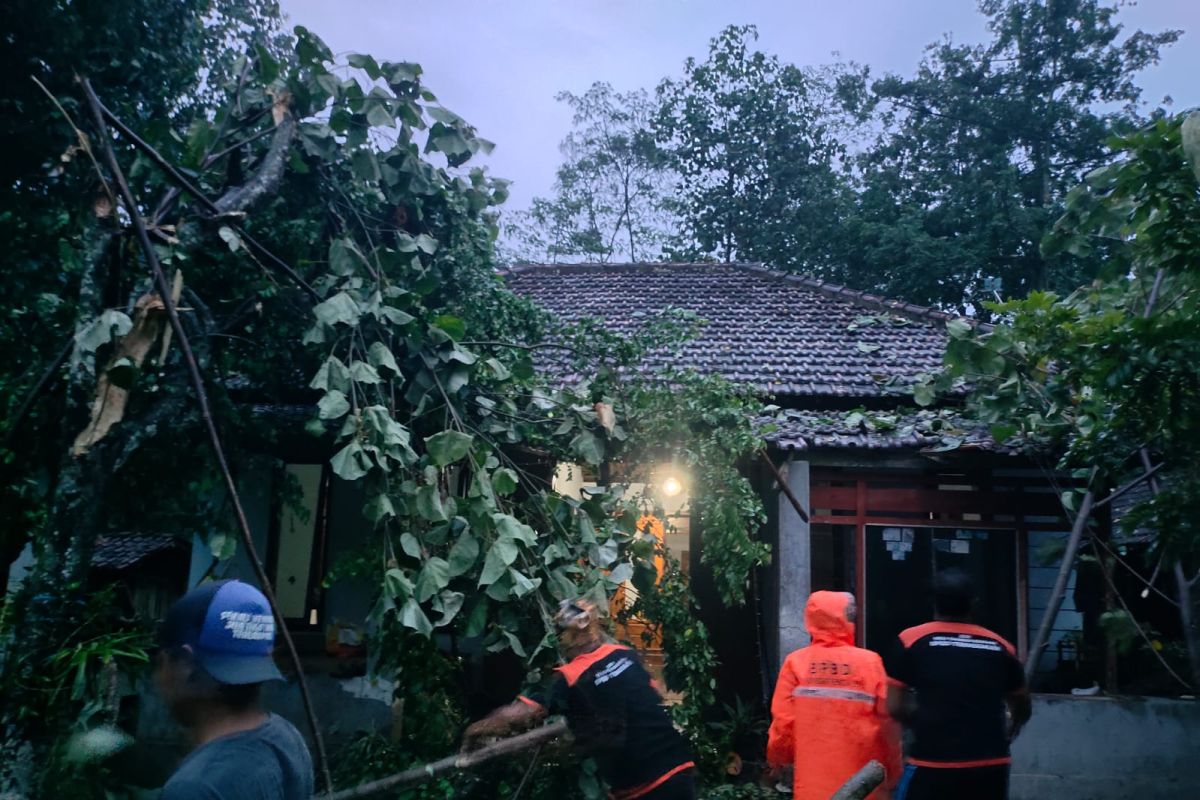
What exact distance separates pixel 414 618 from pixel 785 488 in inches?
161

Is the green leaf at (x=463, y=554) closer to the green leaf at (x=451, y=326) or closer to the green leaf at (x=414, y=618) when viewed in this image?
the green leaf at (x=414, y=618)

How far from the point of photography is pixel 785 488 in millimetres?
8078

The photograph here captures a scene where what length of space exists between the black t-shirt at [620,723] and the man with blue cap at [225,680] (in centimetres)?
208

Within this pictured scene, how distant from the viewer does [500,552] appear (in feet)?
17.6

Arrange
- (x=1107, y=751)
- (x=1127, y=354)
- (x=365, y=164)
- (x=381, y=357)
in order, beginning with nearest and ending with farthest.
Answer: (x=1127, y=354), (x=381, y=357), (x=365, y=164), (x=1107, y=751)

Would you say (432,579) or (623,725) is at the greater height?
(432,579)

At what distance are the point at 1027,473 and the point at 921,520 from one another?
44.4 inches

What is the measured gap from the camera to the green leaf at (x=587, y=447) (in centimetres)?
653

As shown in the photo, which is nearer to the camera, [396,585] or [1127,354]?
[1127,354]

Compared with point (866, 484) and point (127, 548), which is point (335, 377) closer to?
point (866, 484)

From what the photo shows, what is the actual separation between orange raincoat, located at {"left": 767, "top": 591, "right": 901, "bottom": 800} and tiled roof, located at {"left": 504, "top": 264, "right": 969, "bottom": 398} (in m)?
4.43

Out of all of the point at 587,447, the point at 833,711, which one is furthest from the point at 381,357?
the point at 833,711

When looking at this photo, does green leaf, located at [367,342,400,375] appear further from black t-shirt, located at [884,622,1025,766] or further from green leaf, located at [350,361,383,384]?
black t-shirt, located at [884,622,1025,766]

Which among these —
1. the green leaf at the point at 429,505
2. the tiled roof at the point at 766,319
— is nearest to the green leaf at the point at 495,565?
the green leaf at the point at 429,505
